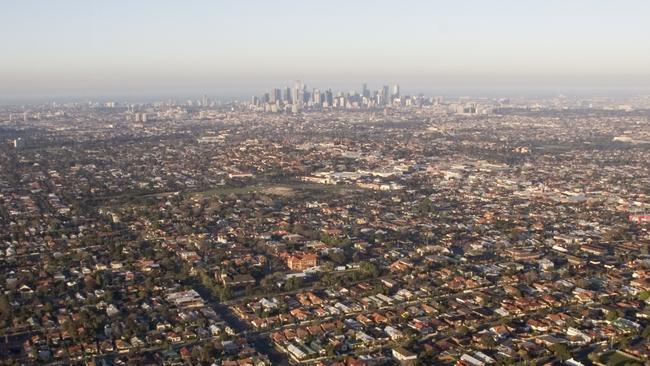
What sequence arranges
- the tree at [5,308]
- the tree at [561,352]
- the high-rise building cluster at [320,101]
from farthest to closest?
the high-rise building cluster at [320,101] → the tree at [5,308] → the tree at [561,352]

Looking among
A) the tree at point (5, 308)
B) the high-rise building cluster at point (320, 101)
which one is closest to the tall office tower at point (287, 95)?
the high-rise building cluster at point (320, 101)

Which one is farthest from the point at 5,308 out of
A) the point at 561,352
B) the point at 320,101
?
the point at 320,101

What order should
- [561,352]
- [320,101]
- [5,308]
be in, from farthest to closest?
[320,101] → [5,308] → [561,352]

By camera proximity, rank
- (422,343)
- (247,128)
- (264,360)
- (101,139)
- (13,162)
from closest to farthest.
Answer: (264,360) < (422,343) < (13,162) < (101,139) < (247,128)

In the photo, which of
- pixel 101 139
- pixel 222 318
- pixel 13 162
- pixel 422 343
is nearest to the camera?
pixel 422 343

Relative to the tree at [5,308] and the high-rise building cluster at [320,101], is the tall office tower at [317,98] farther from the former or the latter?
the tree at [5,308]

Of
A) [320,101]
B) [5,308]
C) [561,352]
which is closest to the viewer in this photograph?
[561,352]

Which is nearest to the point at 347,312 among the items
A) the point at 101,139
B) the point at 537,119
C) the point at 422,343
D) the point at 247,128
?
the point at 422,343

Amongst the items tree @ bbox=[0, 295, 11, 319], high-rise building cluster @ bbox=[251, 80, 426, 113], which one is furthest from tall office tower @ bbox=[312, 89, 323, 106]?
tree @ bbox=[0, 295, 11, 319]

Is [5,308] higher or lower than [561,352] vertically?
lower

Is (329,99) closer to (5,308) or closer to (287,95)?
(287,95)

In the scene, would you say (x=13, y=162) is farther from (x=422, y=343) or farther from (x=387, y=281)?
(x=422, y=343)
